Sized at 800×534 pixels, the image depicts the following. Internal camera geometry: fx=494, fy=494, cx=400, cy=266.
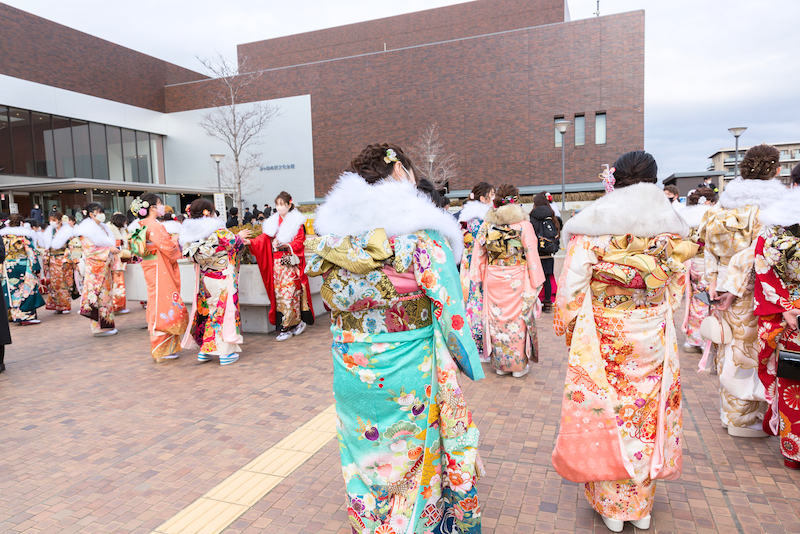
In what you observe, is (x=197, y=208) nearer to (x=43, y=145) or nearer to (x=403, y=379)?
(x=403, y=379)

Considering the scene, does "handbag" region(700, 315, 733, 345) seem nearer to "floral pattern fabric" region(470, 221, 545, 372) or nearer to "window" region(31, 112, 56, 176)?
"floral pattern fabric" region(470, 221, 545, 372)

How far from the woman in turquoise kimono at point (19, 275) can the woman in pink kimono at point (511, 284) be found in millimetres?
8436

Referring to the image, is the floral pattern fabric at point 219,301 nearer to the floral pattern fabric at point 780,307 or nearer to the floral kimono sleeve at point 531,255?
the floral kimono sleeve at point 531,255

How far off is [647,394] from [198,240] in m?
4.89

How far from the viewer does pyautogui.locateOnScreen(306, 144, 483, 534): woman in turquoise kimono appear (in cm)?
211

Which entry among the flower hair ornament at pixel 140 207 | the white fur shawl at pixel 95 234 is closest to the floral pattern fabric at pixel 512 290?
the flower hair ornament at pixel 140 207

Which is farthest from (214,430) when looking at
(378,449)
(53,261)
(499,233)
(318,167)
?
(318,167)

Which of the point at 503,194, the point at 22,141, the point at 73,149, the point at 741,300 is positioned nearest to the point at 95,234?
the point at 503,194

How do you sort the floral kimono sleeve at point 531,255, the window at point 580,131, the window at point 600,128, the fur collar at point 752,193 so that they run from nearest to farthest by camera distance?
the fur collar at point 752,193 → the floral kimono sleeve at point 531,255 → the window at point 600,128 → the window at point 580,131

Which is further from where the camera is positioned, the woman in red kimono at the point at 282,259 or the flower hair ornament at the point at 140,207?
the woman in red kimono at the point at 282,259

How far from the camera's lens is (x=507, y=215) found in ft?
16.4

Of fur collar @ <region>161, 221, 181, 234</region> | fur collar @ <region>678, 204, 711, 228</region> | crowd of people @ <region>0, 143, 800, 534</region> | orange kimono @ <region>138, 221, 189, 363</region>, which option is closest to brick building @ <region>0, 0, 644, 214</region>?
fur collar @ <region>678, 204, 711, 228</region>

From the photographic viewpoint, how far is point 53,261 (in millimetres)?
10148

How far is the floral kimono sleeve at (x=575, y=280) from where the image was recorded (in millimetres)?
2570
